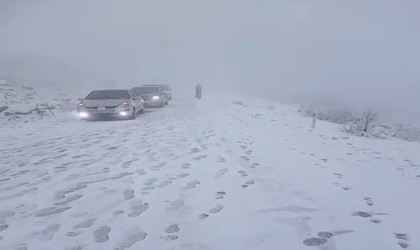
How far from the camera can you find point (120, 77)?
9062 centimetres

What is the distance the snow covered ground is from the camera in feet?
13.4

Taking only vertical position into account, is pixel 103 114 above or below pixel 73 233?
below

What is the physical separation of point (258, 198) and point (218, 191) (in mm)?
638

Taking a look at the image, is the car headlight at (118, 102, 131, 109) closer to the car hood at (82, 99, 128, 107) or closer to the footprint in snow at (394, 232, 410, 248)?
the car hood at (82, 99, 128, 107)

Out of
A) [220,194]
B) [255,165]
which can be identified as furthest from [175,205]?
[255,165]

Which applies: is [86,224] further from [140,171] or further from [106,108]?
[106,108]

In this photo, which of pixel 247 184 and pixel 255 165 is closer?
pixel 247 184

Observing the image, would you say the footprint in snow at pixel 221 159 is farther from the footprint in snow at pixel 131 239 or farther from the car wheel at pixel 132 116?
the car wheel at pixel 132 116

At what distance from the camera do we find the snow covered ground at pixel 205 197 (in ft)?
13.4

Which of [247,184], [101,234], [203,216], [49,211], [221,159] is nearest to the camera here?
[101,234]

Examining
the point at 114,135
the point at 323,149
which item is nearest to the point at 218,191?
the point at 323,149

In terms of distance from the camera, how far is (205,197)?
17.9 ft

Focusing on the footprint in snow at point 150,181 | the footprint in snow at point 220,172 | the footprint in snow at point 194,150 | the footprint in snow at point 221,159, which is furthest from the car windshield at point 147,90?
the footprint in snow at point 150,181

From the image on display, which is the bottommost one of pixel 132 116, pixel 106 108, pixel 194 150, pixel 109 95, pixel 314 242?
pixel 132 116
